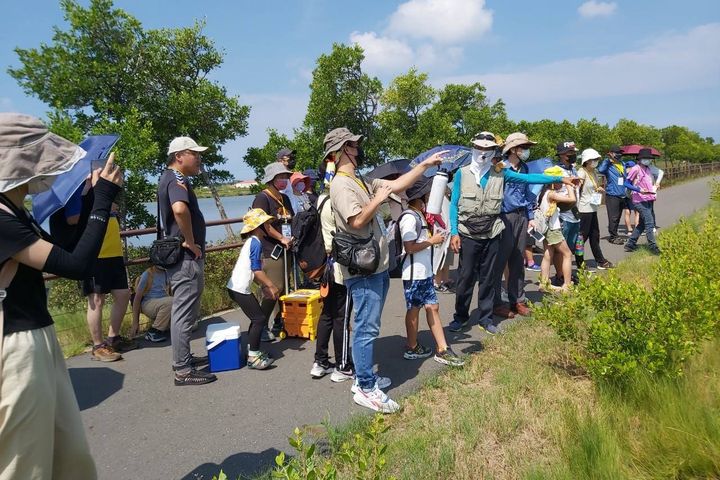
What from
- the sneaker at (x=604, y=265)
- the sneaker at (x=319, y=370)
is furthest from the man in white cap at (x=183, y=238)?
the sneaker at (x=604, y=265)

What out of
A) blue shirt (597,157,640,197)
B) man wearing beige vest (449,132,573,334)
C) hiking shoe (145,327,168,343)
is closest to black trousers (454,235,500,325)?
man wearing beige vest (449,132,573,334)

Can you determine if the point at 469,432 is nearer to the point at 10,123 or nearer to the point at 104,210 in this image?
the point at 104,210

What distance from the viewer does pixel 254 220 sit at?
4.62 metres

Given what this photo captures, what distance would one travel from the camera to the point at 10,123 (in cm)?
175

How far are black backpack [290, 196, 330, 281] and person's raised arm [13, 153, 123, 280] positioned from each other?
7.91 feet

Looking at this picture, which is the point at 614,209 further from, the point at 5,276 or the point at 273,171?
the point at 5,276

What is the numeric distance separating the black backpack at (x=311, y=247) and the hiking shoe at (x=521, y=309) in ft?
8.21

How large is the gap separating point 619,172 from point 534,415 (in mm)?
8086

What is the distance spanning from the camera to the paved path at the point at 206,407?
3.00 m

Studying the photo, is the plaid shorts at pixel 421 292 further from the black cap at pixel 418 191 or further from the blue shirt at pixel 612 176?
the blue shirt at pixel 612 176

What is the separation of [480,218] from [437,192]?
3.86 feet

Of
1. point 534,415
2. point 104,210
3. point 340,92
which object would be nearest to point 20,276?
point 104,210

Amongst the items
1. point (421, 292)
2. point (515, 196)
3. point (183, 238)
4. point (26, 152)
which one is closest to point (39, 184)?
point (26, 152)

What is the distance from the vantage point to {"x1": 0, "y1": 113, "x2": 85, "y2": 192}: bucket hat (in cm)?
173
